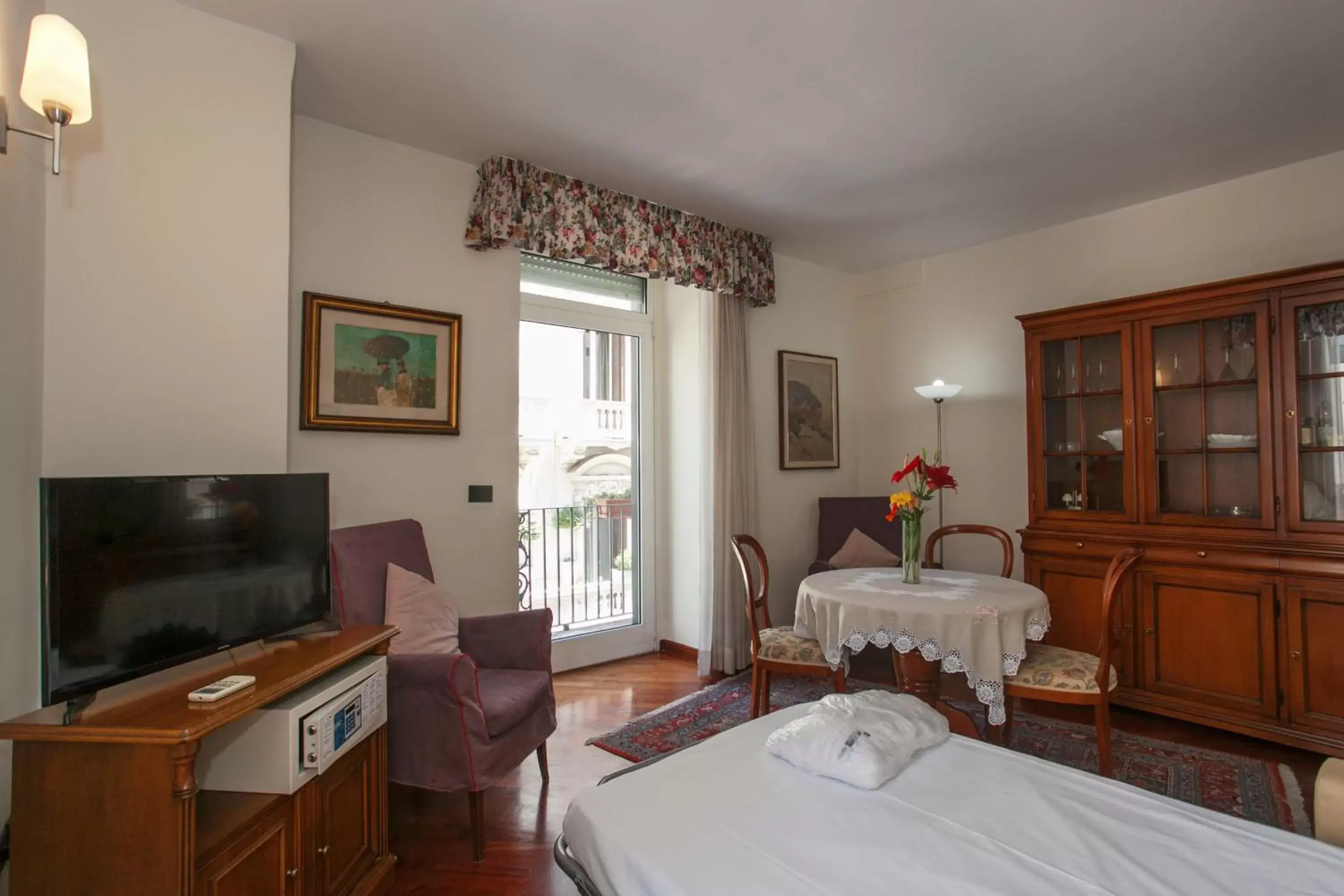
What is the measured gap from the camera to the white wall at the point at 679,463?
4477 millimetres

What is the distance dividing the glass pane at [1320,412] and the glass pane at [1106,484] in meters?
0.72

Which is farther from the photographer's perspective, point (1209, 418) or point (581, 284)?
point (581, 284)

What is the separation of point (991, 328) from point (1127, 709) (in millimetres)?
2394

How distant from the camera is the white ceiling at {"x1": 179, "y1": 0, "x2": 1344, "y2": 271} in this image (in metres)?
2.17

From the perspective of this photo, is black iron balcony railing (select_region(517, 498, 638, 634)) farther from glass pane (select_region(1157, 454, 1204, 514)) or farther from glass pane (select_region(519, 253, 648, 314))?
glass pane (select_region(1157, 454, 1204, 514))

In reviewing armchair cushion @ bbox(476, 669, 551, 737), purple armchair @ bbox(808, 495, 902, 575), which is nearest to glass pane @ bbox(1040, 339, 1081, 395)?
purple armchair @ bbox(808, 495, 902, 575)

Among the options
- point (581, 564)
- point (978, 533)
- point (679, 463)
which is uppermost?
point (679, 463)

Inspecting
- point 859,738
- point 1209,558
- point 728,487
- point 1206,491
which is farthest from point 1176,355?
point 859,738

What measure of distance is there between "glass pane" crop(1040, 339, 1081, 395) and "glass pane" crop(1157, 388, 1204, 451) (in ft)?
1.38

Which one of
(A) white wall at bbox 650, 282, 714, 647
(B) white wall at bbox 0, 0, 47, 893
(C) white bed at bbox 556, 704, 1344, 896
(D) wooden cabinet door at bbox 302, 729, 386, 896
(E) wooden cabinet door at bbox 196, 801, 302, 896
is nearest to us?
(C) white bed at bbox 556, 704, 1344, 896

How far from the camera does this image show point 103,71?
197 centimetres

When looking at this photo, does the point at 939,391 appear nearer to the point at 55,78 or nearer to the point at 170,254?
the point at 170,254

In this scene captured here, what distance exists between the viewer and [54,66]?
1.49 metres

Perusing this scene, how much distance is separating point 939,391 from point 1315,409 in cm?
177
